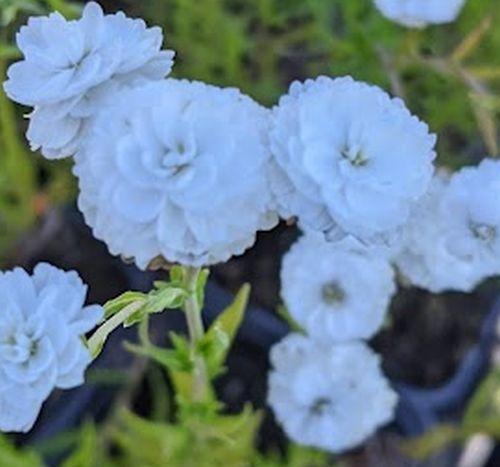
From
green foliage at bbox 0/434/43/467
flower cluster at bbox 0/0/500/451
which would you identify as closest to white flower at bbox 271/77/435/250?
flower cluster at bbox 0/0/500/451

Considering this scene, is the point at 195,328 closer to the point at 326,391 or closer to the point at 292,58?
the point at 326,391

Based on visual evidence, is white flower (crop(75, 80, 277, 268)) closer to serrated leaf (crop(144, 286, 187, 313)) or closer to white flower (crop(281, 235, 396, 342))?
serrated leaf (crop(144, 286, 187, 313))

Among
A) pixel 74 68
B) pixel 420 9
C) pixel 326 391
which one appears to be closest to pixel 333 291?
pixel 326 391

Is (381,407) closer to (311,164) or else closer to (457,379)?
(457,379)

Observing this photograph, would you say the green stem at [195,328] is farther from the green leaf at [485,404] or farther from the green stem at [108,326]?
the green leaf at [485,404]

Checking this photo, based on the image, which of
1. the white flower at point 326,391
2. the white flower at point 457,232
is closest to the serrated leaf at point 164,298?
the white flower at point 457,232
